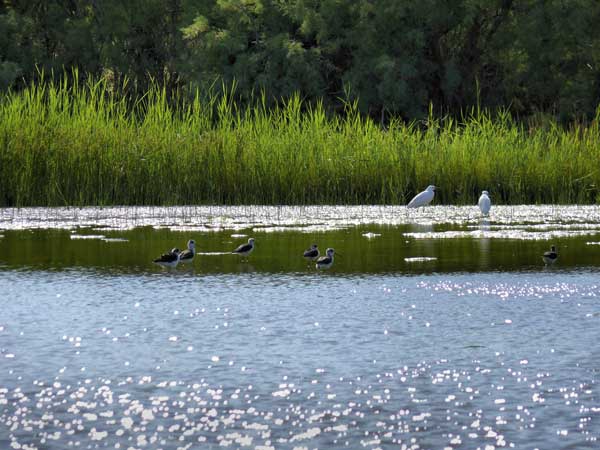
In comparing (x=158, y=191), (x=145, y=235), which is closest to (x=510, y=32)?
(x=158, y=191)

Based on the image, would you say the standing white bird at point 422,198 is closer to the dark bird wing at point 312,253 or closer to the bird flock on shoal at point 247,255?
the bird flock on shoal at point 247,255

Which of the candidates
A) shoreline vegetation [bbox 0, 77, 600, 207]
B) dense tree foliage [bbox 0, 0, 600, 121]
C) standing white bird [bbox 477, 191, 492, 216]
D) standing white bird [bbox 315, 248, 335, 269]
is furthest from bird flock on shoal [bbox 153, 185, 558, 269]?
dense tree foliage [bbox 0, 0, 600, 121]

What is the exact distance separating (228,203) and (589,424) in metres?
11.9

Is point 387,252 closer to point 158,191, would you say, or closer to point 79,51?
point 158,191

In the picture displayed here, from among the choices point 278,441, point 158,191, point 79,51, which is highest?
point 79,51

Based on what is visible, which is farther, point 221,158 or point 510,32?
point 510,32

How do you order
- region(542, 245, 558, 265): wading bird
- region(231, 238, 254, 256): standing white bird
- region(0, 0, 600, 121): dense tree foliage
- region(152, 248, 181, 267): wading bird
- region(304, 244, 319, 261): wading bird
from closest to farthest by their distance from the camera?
region(152, 248, 181, 267): wading bird, region(542, 245, 558, 265): wading bird, region(304, 244, 319, 261): wading bird, region(231, 238, 254, 256): standing white bird, region(0, 0, 600, 121): dense tree foliage

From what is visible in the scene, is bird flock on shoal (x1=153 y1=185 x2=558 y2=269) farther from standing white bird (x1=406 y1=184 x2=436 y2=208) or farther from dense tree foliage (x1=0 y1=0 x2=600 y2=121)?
dense tree foliage (x1=0 y1=0 x2=600 y2=121)

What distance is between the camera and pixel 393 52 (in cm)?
3159

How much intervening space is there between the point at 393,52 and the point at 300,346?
85.6 feet

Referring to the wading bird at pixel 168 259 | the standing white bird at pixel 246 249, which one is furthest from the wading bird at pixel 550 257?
the wading bird at pixel 168 259

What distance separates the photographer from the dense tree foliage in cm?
3064

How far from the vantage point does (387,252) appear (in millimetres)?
10703

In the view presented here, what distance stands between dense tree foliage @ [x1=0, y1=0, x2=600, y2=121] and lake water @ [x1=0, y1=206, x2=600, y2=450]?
19.7 meters
